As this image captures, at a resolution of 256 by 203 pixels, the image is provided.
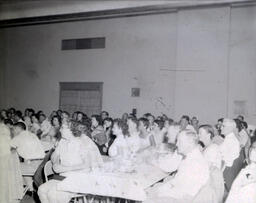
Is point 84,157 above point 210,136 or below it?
below

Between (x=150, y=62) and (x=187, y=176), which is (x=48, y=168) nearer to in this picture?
(x=187, y=176)

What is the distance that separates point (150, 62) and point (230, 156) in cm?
318

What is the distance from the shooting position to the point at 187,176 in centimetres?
176

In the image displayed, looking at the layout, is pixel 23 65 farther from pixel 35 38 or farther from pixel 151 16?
pixel 151 16

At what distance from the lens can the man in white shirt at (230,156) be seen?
7.21 ft

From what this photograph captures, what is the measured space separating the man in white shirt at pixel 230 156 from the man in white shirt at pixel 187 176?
0.55m

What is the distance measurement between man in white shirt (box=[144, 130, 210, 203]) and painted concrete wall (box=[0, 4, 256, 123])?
2825 millimetres

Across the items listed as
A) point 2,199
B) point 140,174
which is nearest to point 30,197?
point 2,199

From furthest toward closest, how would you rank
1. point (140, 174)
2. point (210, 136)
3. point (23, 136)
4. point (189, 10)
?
point (189, 10)
point (23, 136)
point (210, 136)
point (140, 174)

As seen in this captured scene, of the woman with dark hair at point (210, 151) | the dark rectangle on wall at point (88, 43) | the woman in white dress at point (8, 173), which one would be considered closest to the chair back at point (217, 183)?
the woman with dark hair at point (210, 151)

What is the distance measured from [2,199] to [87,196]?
1.99 ft

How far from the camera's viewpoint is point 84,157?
2229 millimetres

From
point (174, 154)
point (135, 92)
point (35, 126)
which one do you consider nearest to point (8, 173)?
point (174, 154)

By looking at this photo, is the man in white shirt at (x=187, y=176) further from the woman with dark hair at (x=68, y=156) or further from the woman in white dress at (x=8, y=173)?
the woman in white dress at (x=8, y=173)
